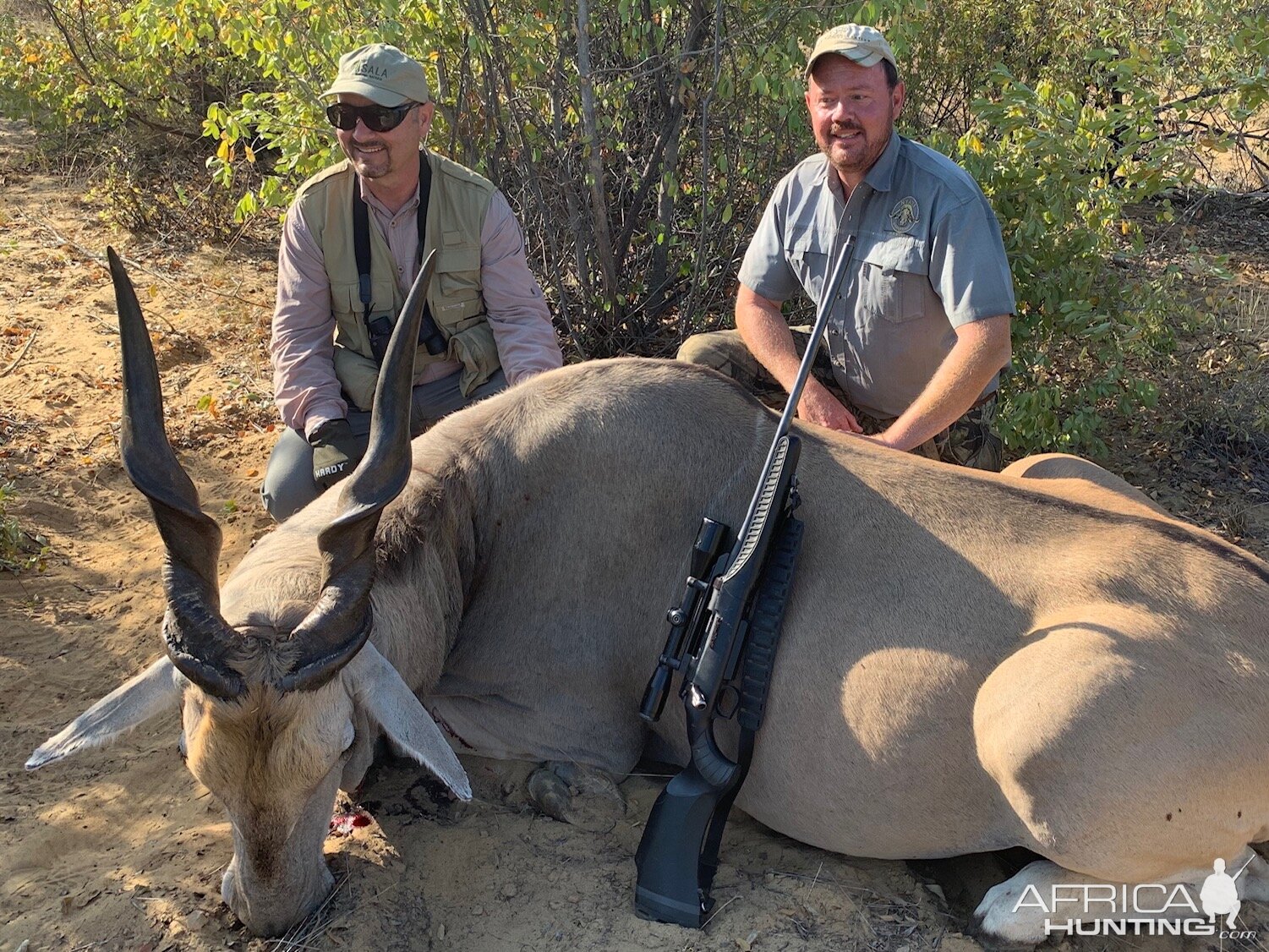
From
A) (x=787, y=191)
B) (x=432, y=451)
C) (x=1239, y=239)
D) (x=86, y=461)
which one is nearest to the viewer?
(x=432, y=451)

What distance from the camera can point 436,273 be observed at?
19.3 ft

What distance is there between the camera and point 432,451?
4.53 metres

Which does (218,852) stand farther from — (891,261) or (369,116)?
(891,261)

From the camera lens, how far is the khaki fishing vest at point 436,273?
5777 mm

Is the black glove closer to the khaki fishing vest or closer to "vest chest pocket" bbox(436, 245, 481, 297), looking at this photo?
the khaki fishing vest

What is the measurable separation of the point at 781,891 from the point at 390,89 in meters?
3.93

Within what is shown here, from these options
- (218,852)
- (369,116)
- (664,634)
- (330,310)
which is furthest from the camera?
(330,310)

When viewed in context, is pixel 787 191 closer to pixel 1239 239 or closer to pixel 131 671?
pixel 131 671

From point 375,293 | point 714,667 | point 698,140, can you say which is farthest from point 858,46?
point 714,667

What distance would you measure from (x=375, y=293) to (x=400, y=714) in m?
2.77

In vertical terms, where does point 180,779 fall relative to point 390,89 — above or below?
below

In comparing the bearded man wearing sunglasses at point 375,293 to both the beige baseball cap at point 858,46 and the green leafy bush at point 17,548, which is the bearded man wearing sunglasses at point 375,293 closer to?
the green leafy bush at point 17,548

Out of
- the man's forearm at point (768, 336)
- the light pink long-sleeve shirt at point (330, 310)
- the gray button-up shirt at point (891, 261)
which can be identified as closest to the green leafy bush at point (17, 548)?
the light pink long-sleeve shirt at point (330, 310)

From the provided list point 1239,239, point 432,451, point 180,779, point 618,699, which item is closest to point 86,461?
point 180,779
